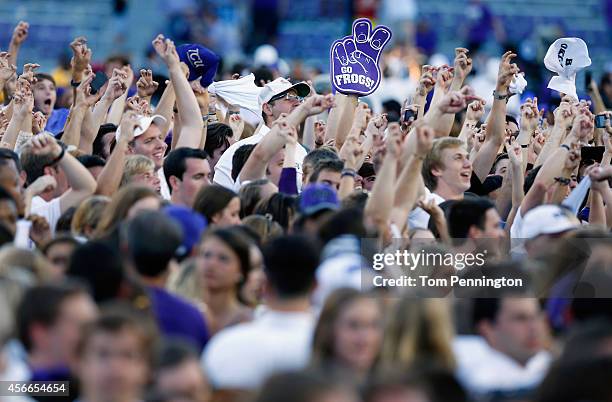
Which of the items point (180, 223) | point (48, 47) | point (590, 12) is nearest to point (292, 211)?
point (180, 223)

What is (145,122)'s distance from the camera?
10.5m

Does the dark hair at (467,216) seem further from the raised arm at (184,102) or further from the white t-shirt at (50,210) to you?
the raised arm at (184,102)

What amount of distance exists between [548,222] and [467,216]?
47 centimetres

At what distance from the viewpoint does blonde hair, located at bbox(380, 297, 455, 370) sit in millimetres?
5883

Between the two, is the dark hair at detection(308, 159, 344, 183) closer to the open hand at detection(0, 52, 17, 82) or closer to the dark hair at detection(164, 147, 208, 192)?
the dark hair at detection(164, 147, 208, 192)

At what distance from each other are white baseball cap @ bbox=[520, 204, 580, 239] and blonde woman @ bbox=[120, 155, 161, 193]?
2.24 m

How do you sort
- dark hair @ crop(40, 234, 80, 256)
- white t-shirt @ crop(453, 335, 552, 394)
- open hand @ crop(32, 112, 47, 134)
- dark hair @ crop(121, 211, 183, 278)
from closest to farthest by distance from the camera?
white t-shirt @ crop(453, 335, 552, 394), dark hair @ crop(121, 211, 183, 278), dark hair @ crop(40, 234, 80, 256), open hand @ crop(32, 112, 47, 134)

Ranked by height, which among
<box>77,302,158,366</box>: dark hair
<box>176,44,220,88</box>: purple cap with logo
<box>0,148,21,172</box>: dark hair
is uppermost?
<box>176,44,220,88</box>: purple cap with logo

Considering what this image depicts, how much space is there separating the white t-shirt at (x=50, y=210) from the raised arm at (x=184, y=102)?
1.50m

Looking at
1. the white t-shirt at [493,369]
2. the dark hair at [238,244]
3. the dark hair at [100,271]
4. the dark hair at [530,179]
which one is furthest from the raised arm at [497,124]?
the dark hair at [100,271]

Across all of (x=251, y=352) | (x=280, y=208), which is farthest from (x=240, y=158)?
(x=251, y=352)

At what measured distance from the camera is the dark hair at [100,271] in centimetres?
643

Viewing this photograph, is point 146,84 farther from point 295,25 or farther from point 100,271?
point 295,25

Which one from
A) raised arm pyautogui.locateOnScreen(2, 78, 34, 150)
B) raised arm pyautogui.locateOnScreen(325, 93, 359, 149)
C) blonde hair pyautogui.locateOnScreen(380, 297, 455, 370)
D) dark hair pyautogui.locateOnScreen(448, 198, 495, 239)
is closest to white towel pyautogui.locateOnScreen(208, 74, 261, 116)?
raised arm pyautogui.locateOnScreen(325, 93, 359, 149)
